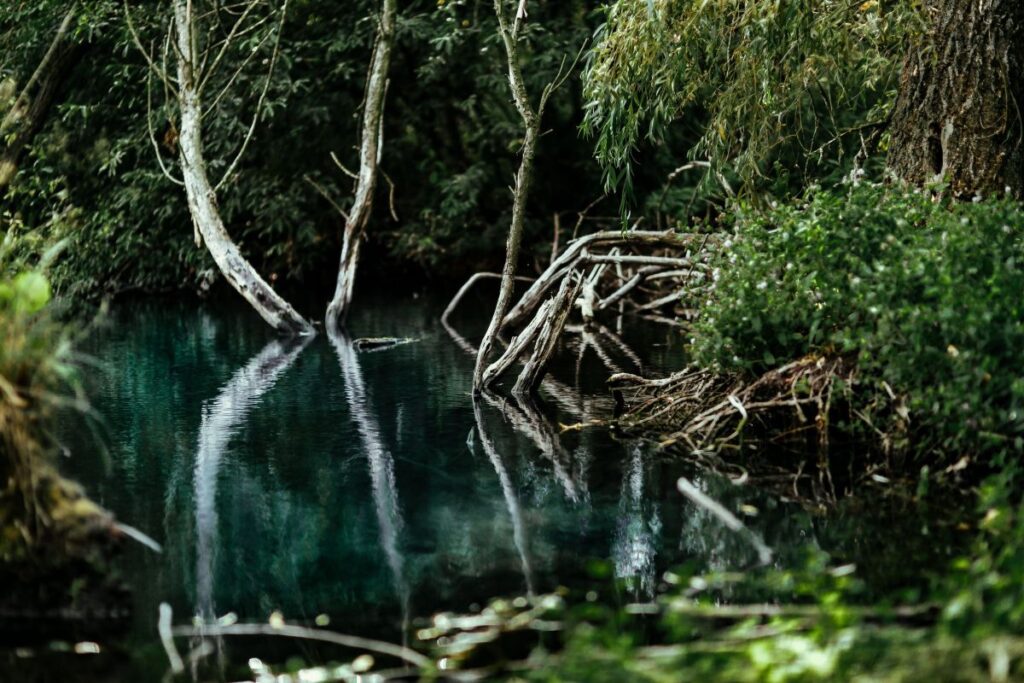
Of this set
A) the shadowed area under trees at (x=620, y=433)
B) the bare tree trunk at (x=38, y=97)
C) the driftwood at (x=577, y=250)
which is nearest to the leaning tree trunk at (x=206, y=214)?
the shadowed area under trees at (x=620, y=433)

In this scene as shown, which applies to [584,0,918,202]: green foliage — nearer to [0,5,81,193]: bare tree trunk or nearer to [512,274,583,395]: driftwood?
[512,274,583,395]: driftwood

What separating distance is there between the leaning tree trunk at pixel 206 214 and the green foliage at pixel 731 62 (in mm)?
6492

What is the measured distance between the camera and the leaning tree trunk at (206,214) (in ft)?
51.9

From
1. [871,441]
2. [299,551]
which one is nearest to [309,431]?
[299,551]

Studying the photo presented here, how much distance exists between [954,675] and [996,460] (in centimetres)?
261

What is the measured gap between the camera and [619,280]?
1692 centimetres

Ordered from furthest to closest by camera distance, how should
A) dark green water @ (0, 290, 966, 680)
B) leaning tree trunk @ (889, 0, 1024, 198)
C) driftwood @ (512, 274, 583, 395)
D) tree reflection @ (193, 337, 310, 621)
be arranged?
1. driftwood @ (512, 274, 583, 395)
2. leaning tree trunk @ (889, 0, 1024, 198)
3. tree reflection @ (193, 337, 310, 621)
4. dark green water @ (0, 290, 966, 680)

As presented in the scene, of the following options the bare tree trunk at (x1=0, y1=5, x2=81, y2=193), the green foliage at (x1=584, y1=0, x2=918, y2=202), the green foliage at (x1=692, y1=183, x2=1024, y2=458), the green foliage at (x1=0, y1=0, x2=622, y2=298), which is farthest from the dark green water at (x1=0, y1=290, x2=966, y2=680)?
the bare tree trunk at (x1=0, y1=5, x2=81, y2=193)

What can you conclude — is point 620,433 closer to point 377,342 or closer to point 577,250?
point 577,250

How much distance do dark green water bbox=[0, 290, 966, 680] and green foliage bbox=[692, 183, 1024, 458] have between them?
77cm

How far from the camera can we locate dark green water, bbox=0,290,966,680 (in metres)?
5.63

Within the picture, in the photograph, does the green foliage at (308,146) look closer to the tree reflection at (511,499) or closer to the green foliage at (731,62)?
the green foliage at (731,62)

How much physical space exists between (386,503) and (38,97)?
598 inches

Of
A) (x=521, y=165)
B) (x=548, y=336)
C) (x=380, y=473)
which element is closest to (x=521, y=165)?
(x=521, y=165)
